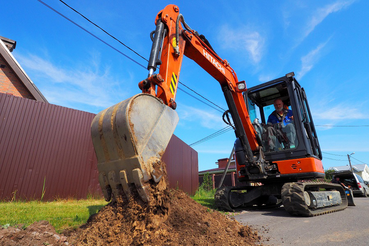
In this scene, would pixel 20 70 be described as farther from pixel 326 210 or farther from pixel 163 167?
pixel 326 210

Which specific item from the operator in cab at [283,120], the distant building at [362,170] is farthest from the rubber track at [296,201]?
the distant building at [362,170]

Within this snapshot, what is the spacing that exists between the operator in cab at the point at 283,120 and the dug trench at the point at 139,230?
3.19m

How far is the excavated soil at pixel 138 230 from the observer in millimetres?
2014

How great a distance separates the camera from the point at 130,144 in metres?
2.11

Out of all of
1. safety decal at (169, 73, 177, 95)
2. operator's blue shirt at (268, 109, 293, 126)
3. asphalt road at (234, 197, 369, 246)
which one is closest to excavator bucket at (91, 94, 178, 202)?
safety decal at (169, 73, 177, 95)

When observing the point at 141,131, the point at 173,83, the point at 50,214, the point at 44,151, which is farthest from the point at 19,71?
the point at 141,131

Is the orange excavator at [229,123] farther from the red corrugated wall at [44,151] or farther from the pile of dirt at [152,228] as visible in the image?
the red corrugated wall at [44,151]

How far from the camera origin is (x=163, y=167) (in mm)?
2326

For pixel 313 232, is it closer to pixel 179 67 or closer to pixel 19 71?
pixel 179 67

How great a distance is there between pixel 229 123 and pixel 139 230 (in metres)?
3.62

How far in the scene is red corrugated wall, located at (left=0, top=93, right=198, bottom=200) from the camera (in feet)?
19.1

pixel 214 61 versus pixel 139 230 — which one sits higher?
pixel 214 61

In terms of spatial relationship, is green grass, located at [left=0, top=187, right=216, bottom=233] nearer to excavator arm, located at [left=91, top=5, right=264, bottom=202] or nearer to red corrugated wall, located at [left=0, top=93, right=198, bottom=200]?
red corrugated wall, located at [left=0, top=93, right=198, bottom=200]

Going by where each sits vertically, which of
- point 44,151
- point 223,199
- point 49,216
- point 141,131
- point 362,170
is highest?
point 362,170
